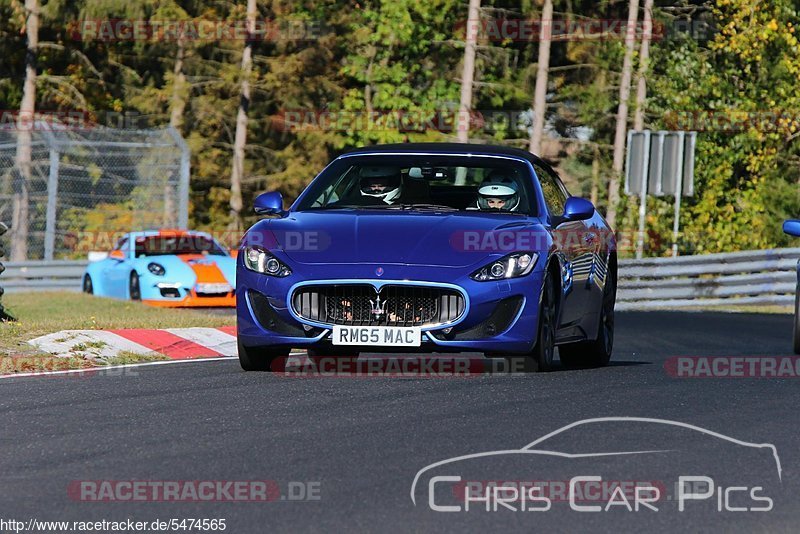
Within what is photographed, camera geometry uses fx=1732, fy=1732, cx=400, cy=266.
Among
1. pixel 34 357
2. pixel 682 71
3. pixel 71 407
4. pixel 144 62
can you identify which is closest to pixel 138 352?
pixel 34 357

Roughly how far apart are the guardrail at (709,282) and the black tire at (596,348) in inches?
590

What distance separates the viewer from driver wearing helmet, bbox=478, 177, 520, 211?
35.6ft

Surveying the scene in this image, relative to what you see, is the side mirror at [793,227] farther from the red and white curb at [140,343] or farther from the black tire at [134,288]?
the black tire at [134,288]

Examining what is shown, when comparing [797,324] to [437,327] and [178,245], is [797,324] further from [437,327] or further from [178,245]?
[178,245]

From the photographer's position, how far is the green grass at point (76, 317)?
12531mm

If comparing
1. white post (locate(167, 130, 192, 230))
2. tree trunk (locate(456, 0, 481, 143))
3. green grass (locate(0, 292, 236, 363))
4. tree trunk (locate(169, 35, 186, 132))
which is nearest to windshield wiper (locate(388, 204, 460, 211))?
green grass (locate(0, 292, 236, 363))

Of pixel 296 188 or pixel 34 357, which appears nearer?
pixel 34 357

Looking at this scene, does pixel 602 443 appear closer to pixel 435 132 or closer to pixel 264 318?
pixel 264 318

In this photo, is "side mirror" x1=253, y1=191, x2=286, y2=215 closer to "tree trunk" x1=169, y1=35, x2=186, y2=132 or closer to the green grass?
the green grass

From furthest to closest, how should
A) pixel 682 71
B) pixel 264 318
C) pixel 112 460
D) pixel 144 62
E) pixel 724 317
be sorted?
1. pixel 144 62
2. pixel 682 71
3. pixel 724 317
4. pixel 264 318
5. pixel 112 460

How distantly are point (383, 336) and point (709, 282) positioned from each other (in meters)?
18.6

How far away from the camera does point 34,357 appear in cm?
1145

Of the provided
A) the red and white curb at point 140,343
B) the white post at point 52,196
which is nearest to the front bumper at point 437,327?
the red and white curb at point 140,343

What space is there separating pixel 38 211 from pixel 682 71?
14391mm
